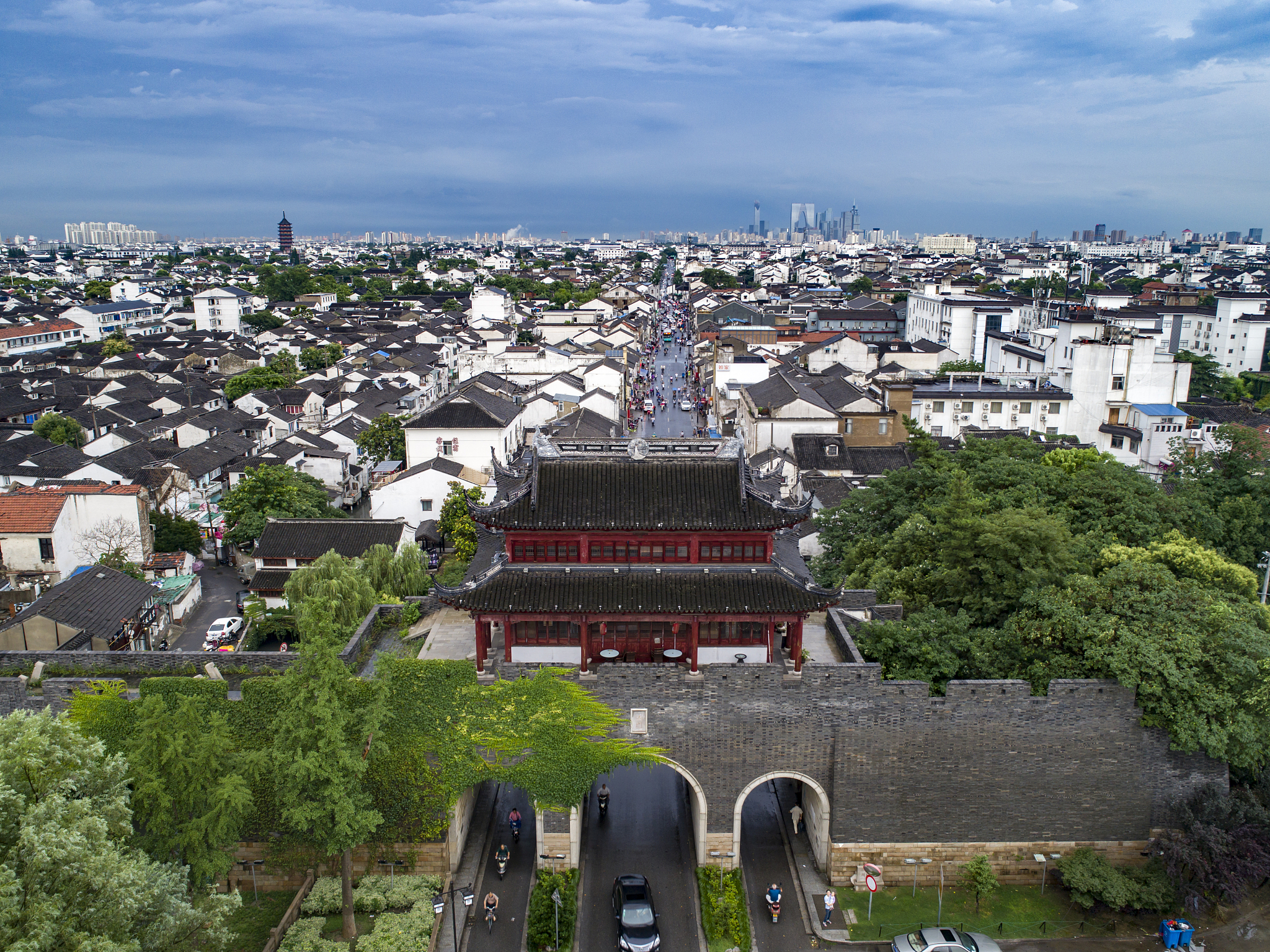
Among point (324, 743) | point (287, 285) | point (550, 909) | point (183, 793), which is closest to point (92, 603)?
point (183, 793)

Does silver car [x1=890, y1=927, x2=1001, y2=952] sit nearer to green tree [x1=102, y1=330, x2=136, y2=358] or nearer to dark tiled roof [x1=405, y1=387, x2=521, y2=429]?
dark tiled roof [x1=405, y1=387, x2=521, y2=429]

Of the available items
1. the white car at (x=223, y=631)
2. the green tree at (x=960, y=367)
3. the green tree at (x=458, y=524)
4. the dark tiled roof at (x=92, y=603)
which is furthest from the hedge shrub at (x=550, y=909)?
the green tree at (x=960, y=367)

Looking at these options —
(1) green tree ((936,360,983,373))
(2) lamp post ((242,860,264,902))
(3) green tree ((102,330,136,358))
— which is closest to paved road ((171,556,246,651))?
(2) lamp post ((242,860,264,902))

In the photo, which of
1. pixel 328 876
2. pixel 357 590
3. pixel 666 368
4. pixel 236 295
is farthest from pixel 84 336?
pixel 328 876

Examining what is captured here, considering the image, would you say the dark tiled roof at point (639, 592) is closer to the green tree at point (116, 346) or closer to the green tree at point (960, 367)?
the green tree at point (960, 367)

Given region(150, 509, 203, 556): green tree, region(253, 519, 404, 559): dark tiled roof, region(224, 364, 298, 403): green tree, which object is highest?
region(224, 364, 298, 403): green tree

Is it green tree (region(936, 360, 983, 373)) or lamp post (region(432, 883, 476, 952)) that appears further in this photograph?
green tree (region(936, 360, 983, 373))
